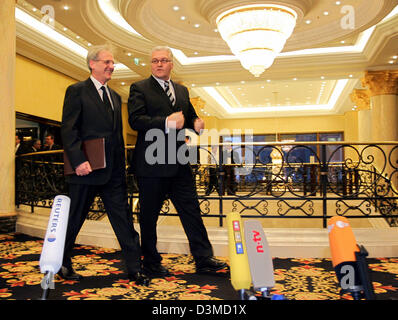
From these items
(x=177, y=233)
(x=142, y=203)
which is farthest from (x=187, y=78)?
(x=142, y=203)

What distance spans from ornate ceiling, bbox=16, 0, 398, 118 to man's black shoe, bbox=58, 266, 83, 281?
5.70m

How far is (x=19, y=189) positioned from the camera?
5875 mm

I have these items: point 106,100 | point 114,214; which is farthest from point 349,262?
point 106,100

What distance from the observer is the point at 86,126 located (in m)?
2.55

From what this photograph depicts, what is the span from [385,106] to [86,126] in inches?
447

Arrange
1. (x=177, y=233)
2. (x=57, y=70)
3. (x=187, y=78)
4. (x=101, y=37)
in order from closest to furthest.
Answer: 1. (x=177, y=233)
2. (x=101, y=37)
3. (x=57, y=70)
4. (x=187, y=78)

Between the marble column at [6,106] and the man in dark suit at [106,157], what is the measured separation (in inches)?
102

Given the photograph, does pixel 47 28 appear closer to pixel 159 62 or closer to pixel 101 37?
pixel 101 37

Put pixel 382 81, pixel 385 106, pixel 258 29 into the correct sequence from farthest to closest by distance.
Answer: pixel 385 106
pixel 382 81
pixel 258 29

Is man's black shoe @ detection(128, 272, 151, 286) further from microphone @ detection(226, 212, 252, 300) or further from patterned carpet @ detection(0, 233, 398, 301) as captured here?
microphone @ detection(226, 212, 252, 300)

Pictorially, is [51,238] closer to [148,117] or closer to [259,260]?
[259,260]

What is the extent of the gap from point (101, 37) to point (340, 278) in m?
8.38

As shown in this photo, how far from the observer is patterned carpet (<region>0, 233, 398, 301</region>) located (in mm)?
2301

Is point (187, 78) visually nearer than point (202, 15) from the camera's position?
No
